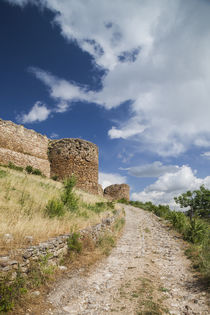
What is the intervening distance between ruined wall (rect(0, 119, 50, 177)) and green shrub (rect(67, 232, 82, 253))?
11.1 metres

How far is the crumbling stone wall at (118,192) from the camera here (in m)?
37.8

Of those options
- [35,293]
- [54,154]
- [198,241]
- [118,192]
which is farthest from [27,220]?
[118,192]

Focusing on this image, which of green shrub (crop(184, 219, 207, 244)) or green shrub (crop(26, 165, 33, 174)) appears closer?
green shrub (crop(184, 219, 207, 244))

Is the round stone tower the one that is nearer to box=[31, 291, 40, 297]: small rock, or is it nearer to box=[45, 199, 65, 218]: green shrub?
box=[45, 199, 65, 218]: green shrub

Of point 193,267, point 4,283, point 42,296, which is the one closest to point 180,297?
point 193,267

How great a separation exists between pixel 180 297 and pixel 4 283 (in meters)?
3.21

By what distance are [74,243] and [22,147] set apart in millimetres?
12538

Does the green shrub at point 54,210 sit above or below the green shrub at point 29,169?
below

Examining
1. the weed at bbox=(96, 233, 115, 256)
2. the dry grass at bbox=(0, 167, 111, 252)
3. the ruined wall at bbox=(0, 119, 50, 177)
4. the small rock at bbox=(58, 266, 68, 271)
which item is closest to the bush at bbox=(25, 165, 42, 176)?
the ruined wall at bbox=(0, 119, 50, 177)

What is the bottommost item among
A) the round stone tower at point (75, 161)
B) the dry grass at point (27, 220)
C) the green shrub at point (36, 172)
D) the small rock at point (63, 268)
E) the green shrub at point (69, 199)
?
the small rock at point (63, 268)

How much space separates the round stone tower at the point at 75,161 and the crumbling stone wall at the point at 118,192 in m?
20.3

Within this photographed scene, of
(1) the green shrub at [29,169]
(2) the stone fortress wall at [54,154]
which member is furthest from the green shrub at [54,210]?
(2) the stone fortress wall at [54,154]

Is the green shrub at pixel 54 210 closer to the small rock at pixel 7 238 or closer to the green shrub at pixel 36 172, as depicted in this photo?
the small rock at pixel 7 238

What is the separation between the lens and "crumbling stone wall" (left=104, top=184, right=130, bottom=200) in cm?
3778
